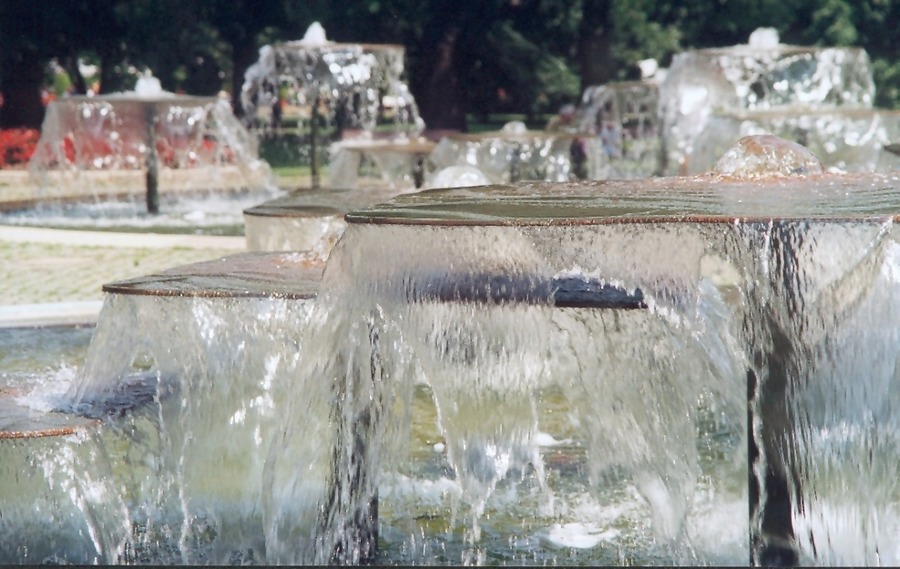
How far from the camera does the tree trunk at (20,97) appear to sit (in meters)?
29.5

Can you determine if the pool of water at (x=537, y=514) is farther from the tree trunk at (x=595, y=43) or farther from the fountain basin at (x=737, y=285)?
the tree trunk at (x=595, y=43)

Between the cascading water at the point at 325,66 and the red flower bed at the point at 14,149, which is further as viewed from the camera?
the red flower bed at the point at 14,149

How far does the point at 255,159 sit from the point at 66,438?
1613 cm

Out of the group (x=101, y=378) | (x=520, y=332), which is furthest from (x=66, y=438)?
(x=520, y=332)

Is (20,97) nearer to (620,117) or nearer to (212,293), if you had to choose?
(620,117)

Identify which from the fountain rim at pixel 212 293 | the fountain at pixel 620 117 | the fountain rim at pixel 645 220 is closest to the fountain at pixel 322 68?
the fountain at pixel 620 117

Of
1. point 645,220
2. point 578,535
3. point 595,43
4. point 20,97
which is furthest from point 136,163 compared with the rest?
point 645,220

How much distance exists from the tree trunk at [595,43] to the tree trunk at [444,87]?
5.17 meters

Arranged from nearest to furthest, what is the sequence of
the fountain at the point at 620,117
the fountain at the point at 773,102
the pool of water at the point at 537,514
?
1. the pool of water at the point at 537,514
2. the fountain at the point at 773,102
3. the fountain at the point at 620,117

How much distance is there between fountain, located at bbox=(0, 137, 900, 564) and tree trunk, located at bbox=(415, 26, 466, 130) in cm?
2305

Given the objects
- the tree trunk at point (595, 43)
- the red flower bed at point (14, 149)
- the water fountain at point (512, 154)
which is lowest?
the water fountain at point (512, 154)

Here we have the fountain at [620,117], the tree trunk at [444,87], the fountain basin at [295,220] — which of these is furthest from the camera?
the tree trunk at [444,87]

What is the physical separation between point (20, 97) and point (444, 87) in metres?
7.76

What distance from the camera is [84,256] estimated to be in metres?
12.8
